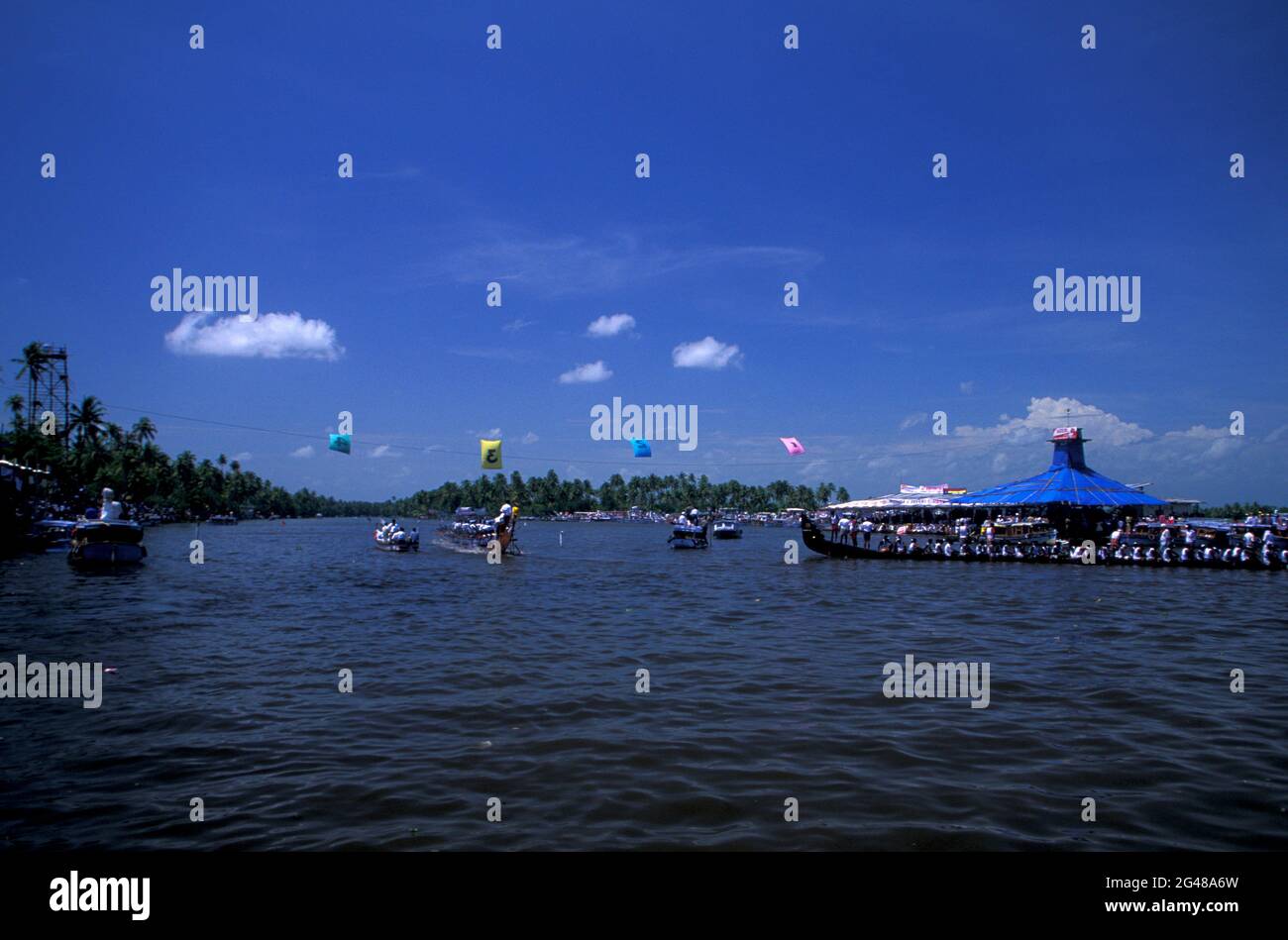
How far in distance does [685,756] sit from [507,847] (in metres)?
3.50

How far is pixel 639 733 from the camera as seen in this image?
1137cm

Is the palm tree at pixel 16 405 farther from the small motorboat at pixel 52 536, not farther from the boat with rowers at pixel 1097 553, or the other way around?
the boat with rowers at pixel 1097 553

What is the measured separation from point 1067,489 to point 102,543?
6826 centimetres

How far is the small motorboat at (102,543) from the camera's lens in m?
39.9

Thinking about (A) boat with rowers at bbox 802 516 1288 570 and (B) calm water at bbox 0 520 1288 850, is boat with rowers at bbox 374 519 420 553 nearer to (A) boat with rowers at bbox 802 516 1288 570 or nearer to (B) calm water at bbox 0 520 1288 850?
(A) boat with rowers at bbox 802 516 1288 570

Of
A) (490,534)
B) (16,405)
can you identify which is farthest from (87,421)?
(490,534)

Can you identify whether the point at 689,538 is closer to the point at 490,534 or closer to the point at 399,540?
the point at 490,534

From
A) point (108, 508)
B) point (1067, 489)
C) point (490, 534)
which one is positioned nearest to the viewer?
point (108, 508)

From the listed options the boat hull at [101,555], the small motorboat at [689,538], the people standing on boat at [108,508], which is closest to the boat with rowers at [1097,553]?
the small motorboat at [689,538]

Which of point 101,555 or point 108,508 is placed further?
point 108,508

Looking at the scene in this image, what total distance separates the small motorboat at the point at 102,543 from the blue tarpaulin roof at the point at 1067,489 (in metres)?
62.8

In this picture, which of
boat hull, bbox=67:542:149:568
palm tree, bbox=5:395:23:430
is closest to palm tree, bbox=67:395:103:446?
palm tree, bbox=5:395:23:430
